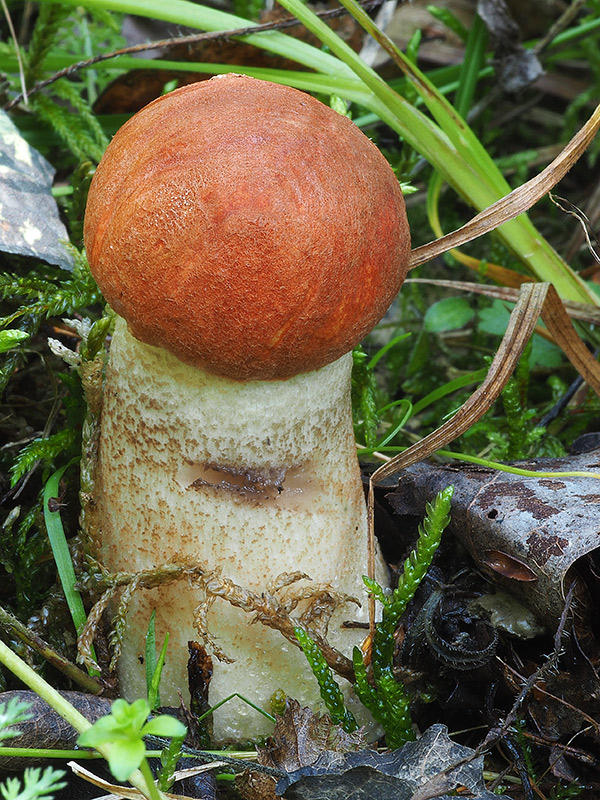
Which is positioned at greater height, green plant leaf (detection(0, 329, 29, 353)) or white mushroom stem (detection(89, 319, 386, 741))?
green plant leaf (detection(0, 329, 29, 353))

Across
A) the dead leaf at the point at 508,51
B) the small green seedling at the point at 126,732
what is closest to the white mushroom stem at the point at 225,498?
the small green seedling at the point at 126,732

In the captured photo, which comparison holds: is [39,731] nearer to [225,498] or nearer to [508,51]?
[225,498]

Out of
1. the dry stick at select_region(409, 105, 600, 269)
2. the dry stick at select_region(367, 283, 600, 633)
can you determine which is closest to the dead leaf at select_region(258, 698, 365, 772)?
the dry stick at select_region(367, 283, 600, 633)

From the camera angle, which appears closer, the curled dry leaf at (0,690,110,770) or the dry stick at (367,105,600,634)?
the curled dry leaf at (0,690,110,770)

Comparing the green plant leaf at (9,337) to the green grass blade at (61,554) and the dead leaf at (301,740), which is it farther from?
the dead leaf at (301,740)

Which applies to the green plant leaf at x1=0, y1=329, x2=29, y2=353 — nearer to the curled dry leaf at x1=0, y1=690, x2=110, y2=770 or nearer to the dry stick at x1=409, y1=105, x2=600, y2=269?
the curled dry leaf at x1=0, y1=690, x2=110, y2=770

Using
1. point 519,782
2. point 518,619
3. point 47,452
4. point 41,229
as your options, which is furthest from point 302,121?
point 519,782

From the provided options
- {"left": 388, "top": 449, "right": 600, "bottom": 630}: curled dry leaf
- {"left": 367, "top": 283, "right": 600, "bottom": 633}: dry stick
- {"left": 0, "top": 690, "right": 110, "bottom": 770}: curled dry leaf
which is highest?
{"left": 367, "top": 283, "right": 600, "bottom": 633}: dry stick
